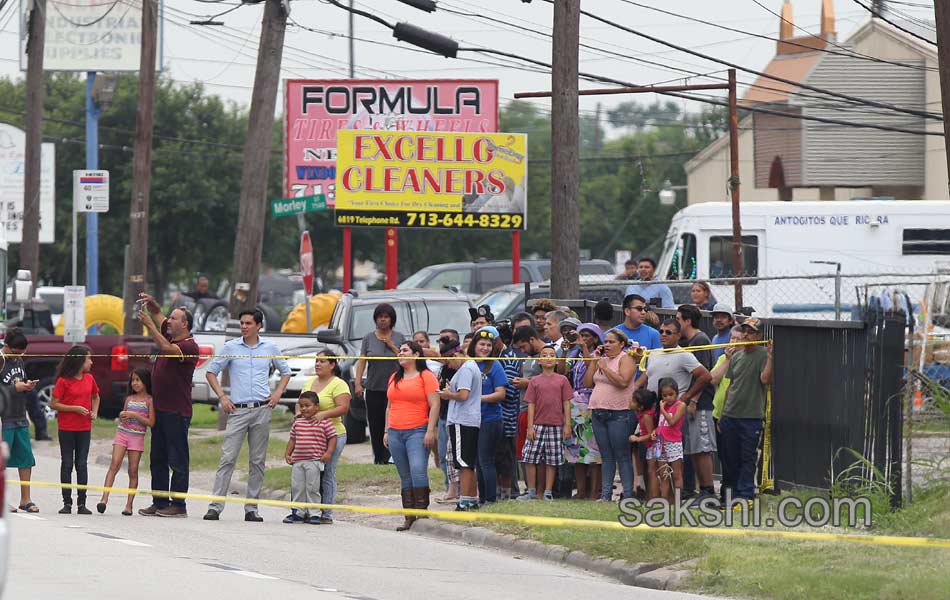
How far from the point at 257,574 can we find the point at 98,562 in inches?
44.2

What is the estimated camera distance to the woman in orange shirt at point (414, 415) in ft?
48.1

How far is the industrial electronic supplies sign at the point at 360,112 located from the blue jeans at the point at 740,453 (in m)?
20.0

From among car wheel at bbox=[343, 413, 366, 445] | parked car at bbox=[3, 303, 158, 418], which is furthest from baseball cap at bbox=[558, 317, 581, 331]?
parked car at bbox=[3, 303, 158, 418]

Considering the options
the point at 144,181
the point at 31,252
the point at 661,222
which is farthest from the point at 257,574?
the point at 661,222

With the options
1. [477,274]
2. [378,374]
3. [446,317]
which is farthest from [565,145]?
[477,274]

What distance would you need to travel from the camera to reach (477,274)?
113ft

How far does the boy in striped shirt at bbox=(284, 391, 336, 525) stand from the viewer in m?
15.0

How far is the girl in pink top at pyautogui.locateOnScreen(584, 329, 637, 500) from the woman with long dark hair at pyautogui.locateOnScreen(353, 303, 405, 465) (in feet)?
12.4

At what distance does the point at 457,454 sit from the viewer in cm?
1502

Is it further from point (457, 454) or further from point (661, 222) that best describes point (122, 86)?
point (457, 454)

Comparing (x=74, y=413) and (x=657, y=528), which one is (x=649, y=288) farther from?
(x=657, y=528)

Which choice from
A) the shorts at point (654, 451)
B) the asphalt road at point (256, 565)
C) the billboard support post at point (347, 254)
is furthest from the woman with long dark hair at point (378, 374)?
the billboard support post at point (347, 254)

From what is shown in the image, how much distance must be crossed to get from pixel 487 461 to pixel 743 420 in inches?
99.4

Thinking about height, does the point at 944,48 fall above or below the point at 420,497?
above
